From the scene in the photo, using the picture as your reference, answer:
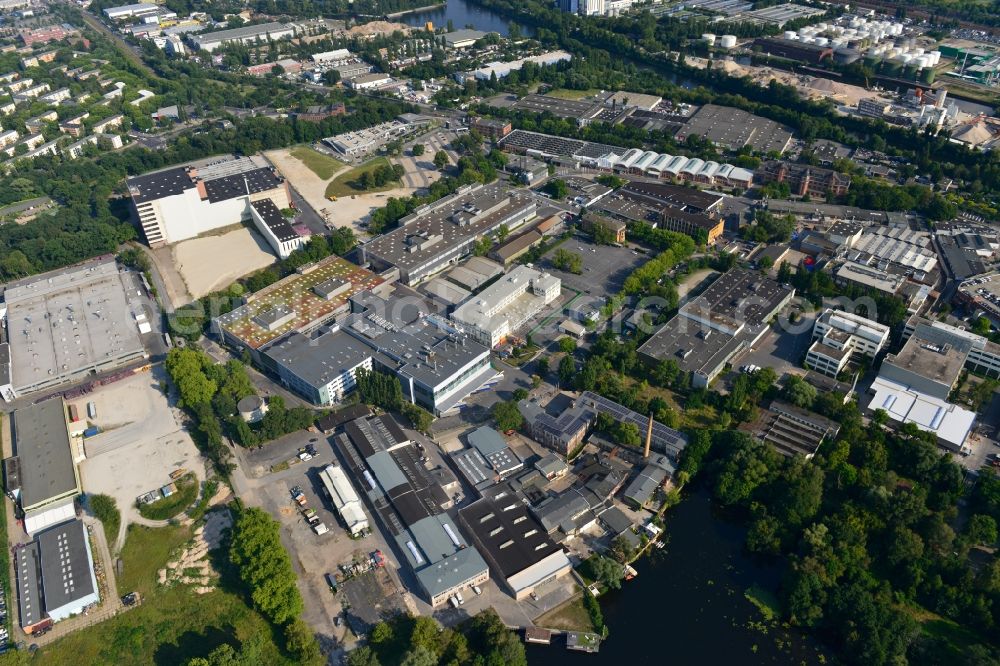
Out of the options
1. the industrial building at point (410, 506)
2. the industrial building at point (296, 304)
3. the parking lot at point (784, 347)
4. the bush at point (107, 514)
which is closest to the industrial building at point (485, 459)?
the industrial building at point (410, 506)

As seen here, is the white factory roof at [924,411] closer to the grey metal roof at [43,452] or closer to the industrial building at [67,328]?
the grey metal roof at [43,452]

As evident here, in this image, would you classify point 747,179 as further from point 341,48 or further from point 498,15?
point 498,15

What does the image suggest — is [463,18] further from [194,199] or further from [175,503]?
[175,503]

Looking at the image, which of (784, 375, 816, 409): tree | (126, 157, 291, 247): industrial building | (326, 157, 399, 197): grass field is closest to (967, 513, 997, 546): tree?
(784, 375, 816, 409): tree

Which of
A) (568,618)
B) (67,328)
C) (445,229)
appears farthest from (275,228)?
(568,618)

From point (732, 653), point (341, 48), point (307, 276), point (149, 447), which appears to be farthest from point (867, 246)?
point (341, 48)

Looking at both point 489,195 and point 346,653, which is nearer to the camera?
point 346,653
